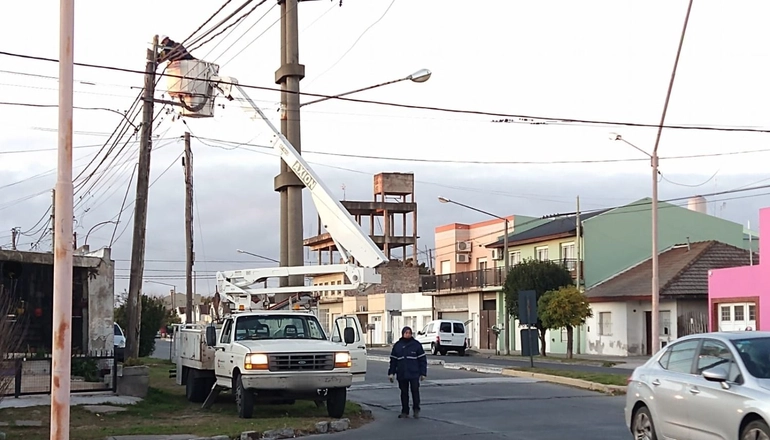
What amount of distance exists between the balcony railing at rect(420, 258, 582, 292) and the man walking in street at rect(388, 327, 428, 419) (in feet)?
120

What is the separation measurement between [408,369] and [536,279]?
32373 mm

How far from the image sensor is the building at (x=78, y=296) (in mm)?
23703

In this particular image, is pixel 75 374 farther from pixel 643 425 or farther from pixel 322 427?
pixel 643 425

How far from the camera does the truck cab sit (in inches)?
667

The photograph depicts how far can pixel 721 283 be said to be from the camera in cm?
3775

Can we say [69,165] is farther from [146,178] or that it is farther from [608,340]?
[608,340]

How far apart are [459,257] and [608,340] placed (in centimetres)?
1907

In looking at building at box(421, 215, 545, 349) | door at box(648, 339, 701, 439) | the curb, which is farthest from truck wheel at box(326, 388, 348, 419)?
building at box(421, 215, 545, 349)

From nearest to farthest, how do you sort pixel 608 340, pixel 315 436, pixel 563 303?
pixel 315 436 → pixel 563 303 → pixel 608 340

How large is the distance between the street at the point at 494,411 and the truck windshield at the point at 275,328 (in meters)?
2.02

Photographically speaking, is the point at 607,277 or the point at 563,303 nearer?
the point at 563,303

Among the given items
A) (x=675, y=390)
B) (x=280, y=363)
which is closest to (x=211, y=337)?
(x=280, y=363)

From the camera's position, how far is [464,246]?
66250mm

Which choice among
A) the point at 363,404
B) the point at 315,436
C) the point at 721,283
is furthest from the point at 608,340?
the point at 315,436
